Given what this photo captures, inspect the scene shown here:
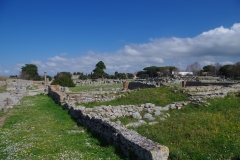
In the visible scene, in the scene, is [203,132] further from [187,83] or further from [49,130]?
[187,83]

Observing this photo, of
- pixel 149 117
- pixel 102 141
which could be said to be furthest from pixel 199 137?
pixel 149 117

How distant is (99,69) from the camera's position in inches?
3054

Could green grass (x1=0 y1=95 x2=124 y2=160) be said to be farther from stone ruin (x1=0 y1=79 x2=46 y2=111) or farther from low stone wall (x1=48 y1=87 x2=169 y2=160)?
stone ruin (x1=0 y1=79 x2=46 y2=111)

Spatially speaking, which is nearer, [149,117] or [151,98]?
[149,117]

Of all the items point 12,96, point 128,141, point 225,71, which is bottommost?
point 128,141

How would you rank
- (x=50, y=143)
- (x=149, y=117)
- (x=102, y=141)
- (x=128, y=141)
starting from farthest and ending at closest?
1. (x=149, y=117)
2. (x=102, y=141)
3. (x=50, y=143)
4. (x=128, y=141)

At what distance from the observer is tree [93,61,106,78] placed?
76938 millimetres

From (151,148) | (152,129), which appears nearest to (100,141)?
(152,129)

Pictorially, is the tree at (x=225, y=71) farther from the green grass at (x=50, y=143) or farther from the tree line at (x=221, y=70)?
the green grass at (x=50, y=143)

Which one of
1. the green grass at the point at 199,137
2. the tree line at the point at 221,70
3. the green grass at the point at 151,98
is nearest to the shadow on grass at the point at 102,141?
the green grass at the point at 199,137

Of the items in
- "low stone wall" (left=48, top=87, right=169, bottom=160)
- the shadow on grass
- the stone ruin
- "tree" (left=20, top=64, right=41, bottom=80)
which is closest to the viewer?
"low stone wall" (left=48, top=87, right=169, bottom=160)

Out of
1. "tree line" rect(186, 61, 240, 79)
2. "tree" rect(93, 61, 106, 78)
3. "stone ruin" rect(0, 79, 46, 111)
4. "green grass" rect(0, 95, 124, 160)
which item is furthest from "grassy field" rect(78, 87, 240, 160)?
"tree" rect(93, 61, 106, 78)

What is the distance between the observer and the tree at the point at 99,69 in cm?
7694

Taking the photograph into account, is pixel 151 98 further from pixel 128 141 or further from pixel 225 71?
pixel 225 71
